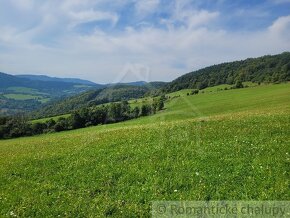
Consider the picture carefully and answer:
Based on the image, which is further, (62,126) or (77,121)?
(62,126)

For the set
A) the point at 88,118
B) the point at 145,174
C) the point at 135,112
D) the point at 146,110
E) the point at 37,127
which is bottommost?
the point at 37,127

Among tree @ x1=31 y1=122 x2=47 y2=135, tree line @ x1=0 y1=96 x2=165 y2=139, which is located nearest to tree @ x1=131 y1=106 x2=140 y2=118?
tree line @ x1=0 y1=96 x2=165 y2=139

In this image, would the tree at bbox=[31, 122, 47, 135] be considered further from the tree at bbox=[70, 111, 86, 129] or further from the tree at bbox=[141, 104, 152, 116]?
the tree at bbox=[141, 104, 152, 116]

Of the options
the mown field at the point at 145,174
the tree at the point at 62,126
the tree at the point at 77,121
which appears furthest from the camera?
the tree at the point at 62,126

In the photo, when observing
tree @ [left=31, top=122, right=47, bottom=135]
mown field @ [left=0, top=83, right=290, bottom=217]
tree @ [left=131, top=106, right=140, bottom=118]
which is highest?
mown field @ [left=0, top=83, right=290, bottom=217]

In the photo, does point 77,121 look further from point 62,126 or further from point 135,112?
point 135,112

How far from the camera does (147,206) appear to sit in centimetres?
1201

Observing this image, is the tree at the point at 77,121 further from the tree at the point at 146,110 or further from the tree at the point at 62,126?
the tree at the point at 146,110

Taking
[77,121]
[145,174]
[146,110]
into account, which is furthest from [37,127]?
[145,174]

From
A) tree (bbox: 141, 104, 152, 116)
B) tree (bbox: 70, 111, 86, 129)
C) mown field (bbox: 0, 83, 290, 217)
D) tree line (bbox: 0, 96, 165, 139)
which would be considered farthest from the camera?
→ tree (bbox: 70, 111, 86, 129)

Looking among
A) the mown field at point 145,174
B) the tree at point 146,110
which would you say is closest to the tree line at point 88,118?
the tree at point 146,110

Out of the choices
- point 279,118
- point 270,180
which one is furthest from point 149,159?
point 279,118

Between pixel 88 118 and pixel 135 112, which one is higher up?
pixel 135 112

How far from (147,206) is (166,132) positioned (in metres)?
11.4
